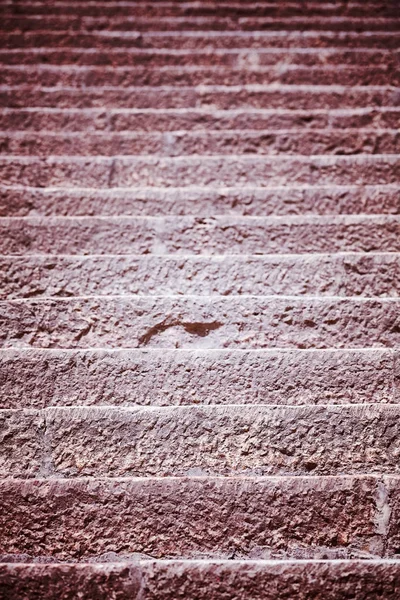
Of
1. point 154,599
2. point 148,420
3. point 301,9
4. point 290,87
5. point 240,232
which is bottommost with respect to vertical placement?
point 154,599

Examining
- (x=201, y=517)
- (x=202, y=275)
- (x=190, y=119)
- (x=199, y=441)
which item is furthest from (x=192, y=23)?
(x=201, y=517)

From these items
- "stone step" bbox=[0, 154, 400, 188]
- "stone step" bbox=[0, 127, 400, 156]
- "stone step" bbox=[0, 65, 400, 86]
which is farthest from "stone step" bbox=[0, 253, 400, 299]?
"stone step" bbox=[0, 65, 400, 86]

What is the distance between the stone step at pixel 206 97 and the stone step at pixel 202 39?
0.83 feet

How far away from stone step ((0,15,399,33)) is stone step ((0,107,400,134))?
1.64 ft

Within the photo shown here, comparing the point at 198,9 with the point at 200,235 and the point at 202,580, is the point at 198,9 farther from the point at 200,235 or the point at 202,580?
the point at 202,580

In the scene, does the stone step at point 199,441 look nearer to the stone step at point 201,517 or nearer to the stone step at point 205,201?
the stone step at point 201,517

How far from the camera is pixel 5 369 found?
3.90 feet

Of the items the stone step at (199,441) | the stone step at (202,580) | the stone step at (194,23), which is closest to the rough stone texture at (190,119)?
the stone step at (194,23)

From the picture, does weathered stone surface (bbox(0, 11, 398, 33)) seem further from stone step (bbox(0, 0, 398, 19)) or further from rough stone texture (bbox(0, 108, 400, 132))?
rough stone texture (bbox(0, 108, 400, 132))

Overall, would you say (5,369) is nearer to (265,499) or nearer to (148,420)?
(148,420)

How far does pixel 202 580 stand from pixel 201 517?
12 centimetres

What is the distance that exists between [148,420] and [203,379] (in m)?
0.16

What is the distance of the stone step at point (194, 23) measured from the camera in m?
1.96

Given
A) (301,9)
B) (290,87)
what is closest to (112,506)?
(290,87)
